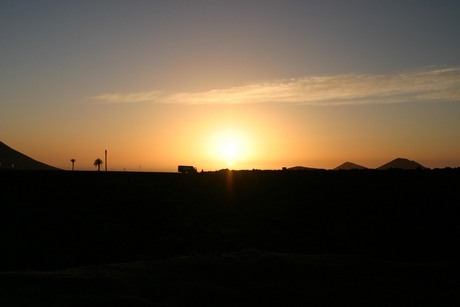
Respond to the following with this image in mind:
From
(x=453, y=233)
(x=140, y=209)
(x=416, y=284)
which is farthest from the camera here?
(x=140, y=209)

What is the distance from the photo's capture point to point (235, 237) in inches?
1166

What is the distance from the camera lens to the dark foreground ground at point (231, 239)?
14.3 m

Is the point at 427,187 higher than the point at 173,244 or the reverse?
higher

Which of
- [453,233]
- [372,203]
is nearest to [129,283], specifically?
[453,233]

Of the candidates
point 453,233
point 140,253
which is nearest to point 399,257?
point 453,233

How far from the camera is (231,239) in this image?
95.8ft

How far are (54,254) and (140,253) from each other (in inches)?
168

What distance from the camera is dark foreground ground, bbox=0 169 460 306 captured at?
14.3 meters

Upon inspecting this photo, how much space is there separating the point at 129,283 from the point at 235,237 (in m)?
15.5

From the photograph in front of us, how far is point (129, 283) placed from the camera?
14.5 meters

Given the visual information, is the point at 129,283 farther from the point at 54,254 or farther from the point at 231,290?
the point at 54,254

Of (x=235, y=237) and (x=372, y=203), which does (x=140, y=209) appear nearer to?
(x=235, y=237)

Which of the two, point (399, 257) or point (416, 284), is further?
point (399, 257)

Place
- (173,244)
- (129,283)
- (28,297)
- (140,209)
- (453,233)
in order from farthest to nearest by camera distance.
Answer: (140,209) → (453,233) → (173,244) → (129,283) → (28,297)
